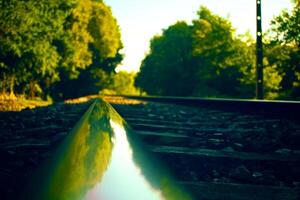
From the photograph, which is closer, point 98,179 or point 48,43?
point 98,179

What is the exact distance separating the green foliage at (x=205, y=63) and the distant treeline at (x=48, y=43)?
42.5 ft

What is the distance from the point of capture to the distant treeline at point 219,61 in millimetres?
31938

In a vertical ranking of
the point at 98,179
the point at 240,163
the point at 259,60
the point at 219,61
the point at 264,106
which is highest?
the point at 219,61

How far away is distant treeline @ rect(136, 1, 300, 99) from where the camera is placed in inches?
1257

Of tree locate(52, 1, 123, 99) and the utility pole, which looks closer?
the utility pole

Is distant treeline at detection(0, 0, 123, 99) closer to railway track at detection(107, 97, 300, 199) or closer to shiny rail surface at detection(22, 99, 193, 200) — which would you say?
railway track at detection(107, 97, 300, 199)

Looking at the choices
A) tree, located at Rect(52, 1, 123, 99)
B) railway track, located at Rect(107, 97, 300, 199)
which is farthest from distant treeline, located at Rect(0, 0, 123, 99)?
railway track, located at Rect(107, 97, 300, 199)

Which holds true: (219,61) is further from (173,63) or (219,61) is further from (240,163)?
(240,163)

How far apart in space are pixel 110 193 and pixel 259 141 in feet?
9.63

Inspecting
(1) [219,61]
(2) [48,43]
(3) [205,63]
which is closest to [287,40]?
(1) [219,61]

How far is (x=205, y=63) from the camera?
4722 centimetres

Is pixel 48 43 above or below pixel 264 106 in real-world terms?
above

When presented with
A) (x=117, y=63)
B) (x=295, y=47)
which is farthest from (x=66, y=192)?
(x=117, y=63)

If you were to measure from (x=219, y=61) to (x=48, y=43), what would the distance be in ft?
80.2
